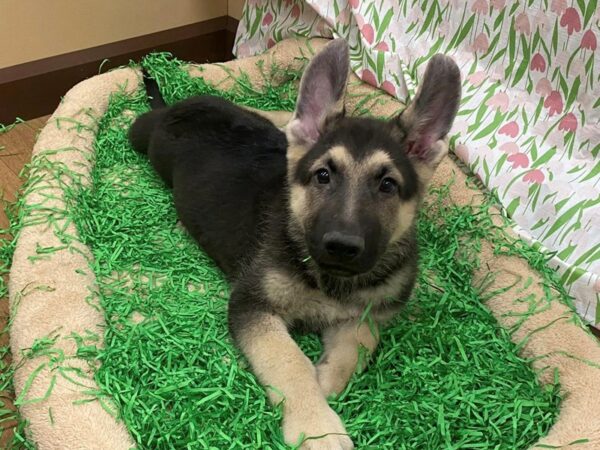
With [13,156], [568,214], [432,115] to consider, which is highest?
[432,115]

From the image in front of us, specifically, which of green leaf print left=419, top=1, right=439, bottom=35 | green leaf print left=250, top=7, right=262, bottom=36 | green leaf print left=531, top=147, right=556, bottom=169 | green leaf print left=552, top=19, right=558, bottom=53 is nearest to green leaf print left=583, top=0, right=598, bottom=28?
green leaf print left=552, top=19, right=558, bottom=53

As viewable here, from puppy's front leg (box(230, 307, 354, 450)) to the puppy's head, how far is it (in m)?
0.35

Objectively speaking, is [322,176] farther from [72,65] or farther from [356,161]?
[72,65]

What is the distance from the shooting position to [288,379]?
7.25ft

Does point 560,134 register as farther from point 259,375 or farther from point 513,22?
point 259,375

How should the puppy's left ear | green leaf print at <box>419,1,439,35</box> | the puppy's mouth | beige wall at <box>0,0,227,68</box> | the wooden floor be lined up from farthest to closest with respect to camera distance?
beige wall at <box>0,0,227,68</box>
green leaf print at <box>419,1,439,35</box>
the wooden floor
the puppy's left ear
the puppy's mouth

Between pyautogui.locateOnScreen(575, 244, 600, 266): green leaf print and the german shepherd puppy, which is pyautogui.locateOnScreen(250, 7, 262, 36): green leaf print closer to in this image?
the german shepherd puppy

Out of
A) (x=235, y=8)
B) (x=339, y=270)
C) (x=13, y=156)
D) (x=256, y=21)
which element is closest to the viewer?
(x=339, y=270)

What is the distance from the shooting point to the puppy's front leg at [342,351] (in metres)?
2.39

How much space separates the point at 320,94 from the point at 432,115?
444 mm

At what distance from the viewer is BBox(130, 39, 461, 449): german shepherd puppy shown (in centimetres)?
216

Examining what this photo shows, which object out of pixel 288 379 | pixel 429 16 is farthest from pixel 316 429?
pixel 429 16

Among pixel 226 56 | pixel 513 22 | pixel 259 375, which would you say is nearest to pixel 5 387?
pixel 259 375

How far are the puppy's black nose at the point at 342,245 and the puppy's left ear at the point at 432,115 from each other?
599 millimetres
